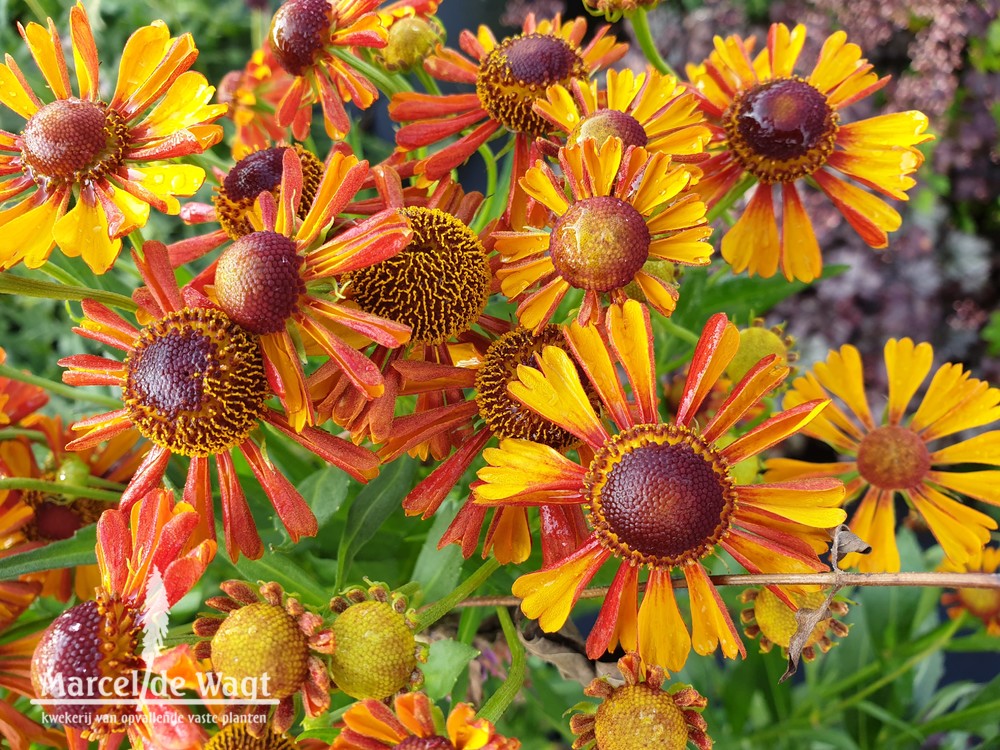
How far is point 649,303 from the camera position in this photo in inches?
19.4

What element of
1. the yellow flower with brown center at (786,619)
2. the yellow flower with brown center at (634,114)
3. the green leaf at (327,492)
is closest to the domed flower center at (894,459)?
the yellow flower with brown center at (786,619)

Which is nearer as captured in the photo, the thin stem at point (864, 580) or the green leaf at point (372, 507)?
the thin stem at point (864, 580)

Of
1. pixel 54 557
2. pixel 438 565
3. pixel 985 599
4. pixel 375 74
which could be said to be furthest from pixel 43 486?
pixel 985 599

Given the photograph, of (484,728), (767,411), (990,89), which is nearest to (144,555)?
(484,728)

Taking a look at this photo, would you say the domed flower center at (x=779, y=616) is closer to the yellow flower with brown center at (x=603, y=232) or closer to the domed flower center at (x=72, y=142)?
the yellow flower with brown center at (x=603, y=232)

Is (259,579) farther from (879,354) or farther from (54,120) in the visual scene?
(879,354)

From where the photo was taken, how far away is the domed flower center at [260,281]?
447mm

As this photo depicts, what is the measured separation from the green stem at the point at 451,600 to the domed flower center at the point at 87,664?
155 millimetres

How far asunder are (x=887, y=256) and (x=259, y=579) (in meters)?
1.50

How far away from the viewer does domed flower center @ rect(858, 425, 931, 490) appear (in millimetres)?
708

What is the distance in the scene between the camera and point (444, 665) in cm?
49

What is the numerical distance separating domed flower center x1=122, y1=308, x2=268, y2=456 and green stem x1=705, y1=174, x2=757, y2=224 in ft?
1.13

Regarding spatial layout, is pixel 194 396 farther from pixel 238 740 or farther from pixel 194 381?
pixel 238 740

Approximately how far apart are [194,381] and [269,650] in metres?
0.15
